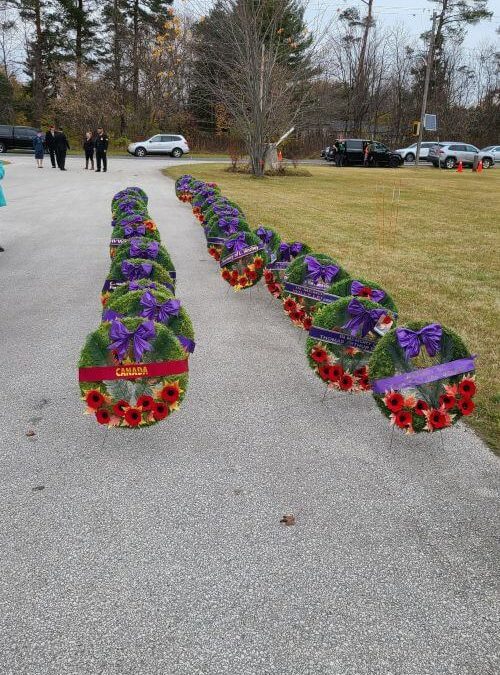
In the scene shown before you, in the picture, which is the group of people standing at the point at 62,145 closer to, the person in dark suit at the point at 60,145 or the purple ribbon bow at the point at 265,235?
the person in dark suit at the point at 60,145

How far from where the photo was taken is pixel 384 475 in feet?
11.2

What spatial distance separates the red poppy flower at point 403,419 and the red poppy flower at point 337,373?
0.62 meters

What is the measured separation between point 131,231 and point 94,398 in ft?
11.7

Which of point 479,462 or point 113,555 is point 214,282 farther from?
point 113,555

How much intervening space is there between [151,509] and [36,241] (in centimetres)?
827

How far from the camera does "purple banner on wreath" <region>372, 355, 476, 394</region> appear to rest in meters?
3.50

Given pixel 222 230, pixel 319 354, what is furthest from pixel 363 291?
pixel 222 230

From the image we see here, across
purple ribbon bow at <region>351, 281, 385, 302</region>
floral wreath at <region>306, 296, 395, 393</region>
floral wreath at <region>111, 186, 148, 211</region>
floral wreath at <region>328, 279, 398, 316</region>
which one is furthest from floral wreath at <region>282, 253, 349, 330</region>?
floral wreath at <region>111, 186, 148, 211</region>

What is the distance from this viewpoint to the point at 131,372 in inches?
136

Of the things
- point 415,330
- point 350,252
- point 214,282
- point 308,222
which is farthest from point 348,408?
point 308,222

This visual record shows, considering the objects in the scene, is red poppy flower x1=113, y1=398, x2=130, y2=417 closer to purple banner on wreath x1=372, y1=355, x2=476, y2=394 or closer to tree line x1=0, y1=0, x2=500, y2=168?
purple banner on wreath x1=372, y1=355, x2=476, y2=394

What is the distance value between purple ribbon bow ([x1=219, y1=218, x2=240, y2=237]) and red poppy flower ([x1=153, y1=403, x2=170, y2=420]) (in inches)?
175

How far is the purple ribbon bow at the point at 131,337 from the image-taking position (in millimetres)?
3488

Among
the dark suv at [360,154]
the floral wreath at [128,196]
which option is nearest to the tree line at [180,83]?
the dark suv at [360,154]
